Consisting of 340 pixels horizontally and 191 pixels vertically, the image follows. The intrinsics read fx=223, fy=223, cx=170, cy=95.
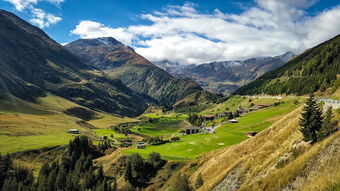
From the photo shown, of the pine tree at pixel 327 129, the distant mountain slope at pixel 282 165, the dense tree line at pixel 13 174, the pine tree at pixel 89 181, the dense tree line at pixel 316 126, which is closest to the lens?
the distant mountain slope at pixel 282 165

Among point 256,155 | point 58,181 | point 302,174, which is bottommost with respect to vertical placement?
point 58,181

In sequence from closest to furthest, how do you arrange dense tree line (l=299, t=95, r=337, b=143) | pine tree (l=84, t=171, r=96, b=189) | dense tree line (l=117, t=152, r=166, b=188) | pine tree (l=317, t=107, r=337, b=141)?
pine tree (l=317, t=107, r=337, b=141), dense tree line (l=299, t=95, r=337, b=143), dense tree line (l=117, t=152, r=166, b=188), pine tree (l=84, t=171, r=96, b=189)

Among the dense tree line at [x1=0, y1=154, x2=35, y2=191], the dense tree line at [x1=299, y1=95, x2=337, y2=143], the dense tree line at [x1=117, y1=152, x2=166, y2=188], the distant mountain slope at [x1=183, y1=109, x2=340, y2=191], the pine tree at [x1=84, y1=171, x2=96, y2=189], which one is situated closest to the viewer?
the distant mountain slope at [x1=183, y1=109, x2=340, y2=191]

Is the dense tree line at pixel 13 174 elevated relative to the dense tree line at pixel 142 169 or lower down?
lower down

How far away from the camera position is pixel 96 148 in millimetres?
149875

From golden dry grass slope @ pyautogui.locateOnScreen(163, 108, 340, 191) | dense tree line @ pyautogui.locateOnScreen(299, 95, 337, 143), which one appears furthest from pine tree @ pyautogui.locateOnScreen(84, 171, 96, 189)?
dense tree line @ pyautogui.locateOnScreen(299, 95, 337, 143)

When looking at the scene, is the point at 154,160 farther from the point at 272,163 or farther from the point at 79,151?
the point at 79,151

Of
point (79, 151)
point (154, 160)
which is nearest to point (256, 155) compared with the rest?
point (154, 160)

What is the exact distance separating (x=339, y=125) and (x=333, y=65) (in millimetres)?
161810

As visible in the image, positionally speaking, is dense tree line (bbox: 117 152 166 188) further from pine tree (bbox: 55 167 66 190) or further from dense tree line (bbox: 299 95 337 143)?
dense tree line (bbox: 299 95 337 143)

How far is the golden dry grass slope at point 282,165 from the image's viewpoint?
18.8 metres

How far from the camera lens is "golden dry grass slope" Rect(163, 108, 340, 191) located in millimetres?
18828

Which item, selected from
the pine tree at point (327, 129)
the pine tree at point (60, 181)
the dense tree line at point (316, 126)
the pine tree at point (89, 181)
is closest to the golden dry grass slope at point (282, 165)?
the dense tree line at point (316, 126)

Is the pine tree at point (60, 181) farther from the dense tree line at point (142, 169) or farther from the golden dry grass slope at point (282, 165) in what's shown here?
the golden dry grass slope at point (282, 165)
